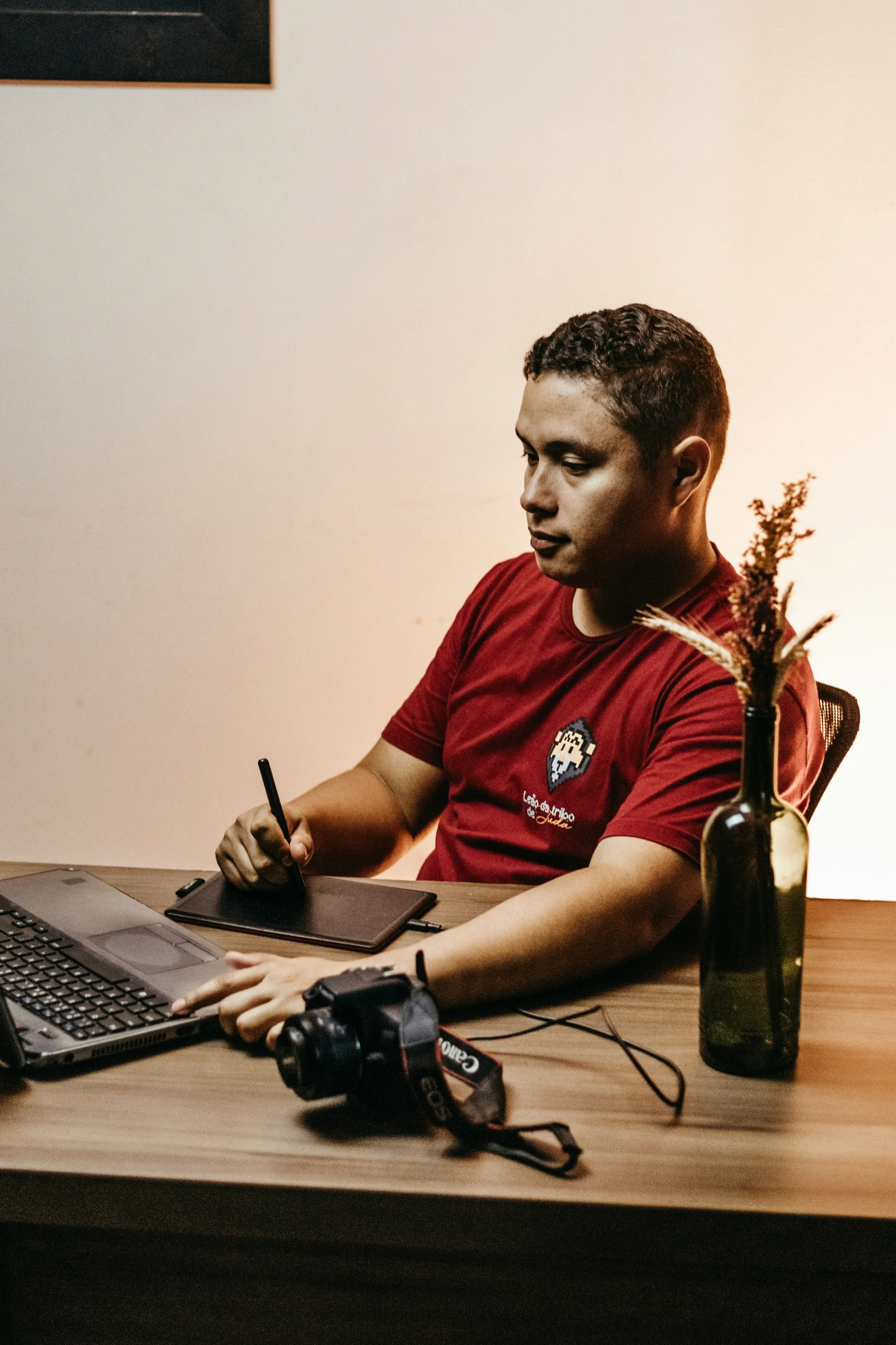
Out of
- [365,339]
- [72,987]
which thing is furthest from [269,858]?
[365,339]

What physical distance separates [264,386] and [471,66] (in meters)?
0.66

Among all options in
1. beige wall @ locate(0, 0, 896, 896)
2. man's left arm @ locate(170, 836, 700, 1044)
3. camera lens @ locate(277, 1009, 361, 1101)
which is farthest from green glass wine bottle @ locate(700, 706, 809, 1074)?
beige wall @ locate(0, 0, 896, 896)

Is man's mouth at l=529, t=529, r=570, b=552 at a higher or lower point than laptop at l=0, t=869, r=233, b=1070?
higher

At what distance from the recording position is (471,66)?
1.95m

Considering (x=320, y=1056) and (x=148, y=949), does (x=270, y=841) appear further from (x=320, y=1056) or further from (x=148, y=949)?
(x=320, y=1056)

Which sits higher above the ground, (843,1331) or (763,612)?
(763,612)

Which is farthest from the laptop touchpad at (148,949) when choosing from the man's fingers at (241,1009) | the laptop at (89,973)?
the man's fingers at (241,1009)

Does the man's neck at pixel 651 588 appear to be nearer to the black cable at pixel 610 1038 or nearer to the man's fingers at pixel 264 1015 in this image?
the black cable at pixel 610 1038

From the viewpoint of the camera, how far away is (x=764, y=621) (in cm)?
79

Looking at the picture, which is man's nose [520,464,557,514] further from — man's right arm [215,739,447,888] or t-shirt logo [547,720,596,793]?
man's right arm [215,739,447,888]

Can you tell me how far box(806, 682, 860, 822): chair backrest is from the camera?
4.50ft

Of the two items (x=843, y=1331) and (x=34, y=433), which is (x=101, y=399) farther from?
(x=843, y=1331)

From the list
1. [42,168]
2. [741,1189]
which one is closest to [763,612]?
[741,1189]

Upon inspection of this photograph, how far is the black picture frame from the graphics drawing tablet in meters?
1.48
